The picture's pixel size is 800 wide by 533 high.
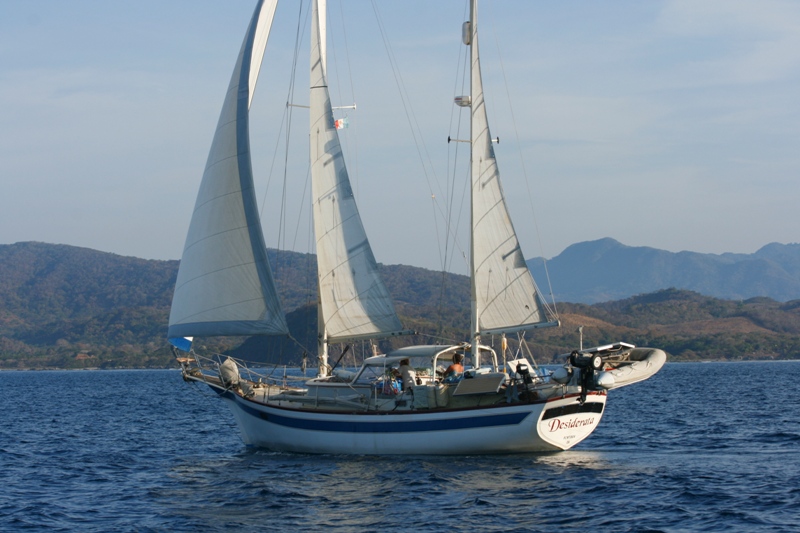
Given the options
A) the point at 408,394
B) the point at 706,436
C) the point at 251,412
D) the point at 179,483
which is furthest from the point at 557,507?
the point at 706,436

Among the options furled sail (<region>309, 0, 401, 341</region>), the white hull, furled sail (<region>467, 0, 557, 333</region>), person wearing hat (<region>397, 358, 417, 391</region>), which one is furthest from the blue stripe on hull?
furled sail (<region>467, 0, 557, 333</region>)

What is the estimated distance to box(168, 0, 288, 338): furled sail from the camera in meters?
29.8

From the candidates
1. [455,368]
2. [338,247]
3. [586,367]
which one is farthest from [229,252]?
[586,367]

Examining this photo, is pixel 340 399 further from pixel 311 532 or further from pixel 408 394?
pixel 311 532

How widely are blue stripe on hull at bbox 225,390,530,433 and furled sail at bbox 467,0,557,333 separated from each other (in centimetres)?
383

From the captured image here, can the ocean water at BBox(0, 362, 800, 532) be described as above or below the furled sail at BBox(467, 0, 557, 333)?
below

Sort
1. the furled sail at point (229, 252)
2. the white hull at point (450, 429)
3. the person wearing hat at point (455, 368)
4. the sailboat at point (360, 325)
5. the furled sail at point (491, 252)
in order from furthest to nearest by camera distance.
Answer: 1. the furled sail at point (491, 252)
2. the furled sail at point (229, 252)
3. the person wearing hat at point (455, 368)
4. the sailboat at point (360, 325)
5. the white hull at point (450, 429)

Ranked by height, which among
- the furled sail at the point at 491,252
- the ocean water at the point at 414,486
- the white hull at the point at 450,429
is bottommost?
the ocean water at the point at 414,486

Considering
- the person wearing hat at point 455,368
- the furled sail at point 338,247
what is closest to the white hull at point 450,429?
the person wearing hat at point 455,368

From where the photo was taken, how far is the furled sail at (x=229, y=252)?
97.9 feet

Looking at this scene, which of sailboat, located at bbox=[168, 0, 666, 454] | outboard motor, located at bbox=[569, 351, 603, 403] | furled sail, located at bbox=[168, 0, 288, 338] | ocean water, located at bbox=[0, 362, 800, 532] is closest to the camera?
ocean water, located at bbox=[0, 362, 800, 532]

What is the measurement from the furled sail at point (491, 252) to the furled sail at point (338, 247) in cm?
308

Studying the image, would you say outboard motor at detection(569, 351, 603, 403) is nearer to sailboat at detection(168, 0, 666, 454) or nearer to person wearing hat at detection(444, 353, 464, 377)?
sailboat at detection(168, 0, 666, 454)

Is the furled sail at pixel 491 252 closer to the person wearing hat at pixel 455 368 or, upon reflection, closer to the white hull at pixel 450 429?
the person wearing hat at pixel 455 368
